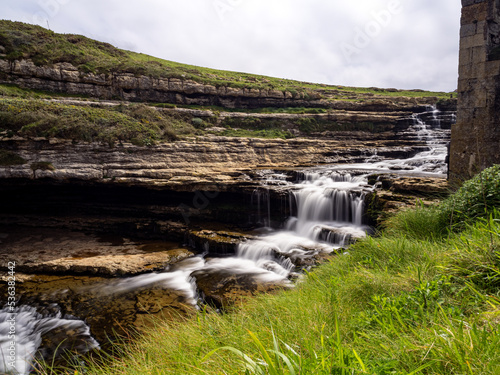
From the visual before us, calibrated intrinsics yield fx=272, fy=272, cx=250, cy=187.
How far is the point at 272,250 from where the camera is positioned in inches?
382

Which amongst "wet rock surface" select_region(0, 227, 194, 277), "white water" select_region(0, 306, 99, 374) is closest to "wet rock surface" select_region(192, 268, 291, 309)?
"wet rock surface" select_region(0, 227, 194, 277)

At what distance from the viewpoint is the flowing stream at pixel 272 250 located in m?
6.28

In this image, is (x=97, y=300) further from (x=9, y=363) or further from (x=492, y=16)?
(x=492, y=16)

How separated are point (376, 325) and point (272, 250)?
735 centimetres

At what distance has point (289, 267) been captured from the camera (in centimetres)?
868

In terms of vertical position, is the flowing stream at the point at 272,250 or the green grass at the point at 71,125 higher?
the green grass at the point at 71,125

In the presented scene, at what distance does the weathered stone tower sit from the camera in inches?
292

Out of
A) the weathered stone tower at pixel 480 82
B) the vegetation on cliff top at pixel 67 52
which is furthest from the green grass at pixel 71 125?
the weathered stone tower at pixel 480 82

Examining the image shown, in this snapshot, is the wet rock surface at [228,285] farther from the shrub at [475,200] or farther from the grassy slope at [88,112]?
the grassy slope at [88,112]

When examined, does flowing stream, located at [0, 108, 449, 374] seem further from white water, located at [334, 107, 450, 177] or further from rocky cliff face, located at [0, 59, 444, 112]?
rocky cliff face, located at [0, 59, 444, 112]


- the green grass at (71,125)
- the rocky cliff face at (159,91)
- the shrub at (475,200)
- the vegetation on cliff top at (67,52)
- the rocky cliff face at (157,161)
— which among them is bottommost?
the shrub at (475,200)

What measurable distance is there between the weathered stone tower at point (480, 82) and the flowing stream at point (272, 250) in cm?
428

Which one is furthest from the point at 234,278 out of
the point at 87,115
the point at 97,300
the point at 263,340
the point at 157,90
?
the point at 157,90

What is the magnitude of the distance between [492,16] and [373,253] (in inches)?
318
